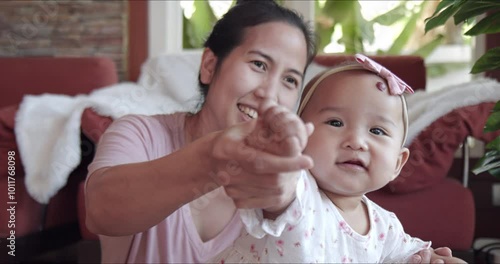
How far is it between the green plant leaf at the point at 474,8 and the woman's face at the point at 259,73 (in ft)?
0.82

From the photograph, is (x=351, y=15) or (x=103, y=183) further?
(x=351, y=15)

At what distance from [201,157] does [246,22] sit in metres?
0.43

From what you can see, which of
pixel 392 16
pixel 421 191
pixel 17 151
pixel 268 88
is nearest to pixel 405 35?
pixel 392 16

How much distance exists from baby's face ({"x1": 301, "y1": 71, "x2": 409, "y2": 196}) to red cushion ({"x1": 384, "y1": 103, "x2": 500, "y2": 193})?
2.75 feet

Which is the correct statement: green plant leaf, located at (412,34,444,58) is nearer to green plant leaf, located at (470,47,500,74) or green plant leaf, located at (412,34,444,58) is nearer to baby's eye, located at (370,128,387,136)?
green plant leaf, located at (470,47,500,74)

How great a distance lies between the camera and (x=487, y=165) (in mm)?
934

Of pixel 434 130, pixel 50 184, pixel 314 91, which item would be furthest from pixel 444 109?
pixel 50 184

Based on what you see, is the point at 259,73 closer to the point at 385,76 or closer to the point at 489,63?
the point at 385,76

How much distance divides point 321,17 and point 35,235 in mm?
1903

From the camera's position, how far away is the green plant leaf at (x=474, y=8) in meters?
0.89

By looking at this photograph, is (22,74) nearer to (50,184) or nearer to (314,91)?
(50,184)

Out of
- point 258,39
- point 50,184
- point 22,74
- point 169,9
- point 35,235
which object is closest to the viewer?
point 258,39

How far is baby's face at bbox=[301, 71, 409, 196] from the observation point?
608mm

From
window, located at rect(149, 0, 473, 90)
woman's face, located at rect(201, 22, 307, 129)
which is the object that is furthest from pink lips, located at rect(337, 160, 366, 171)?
window, located at rect(149, 0, 473, 90)
